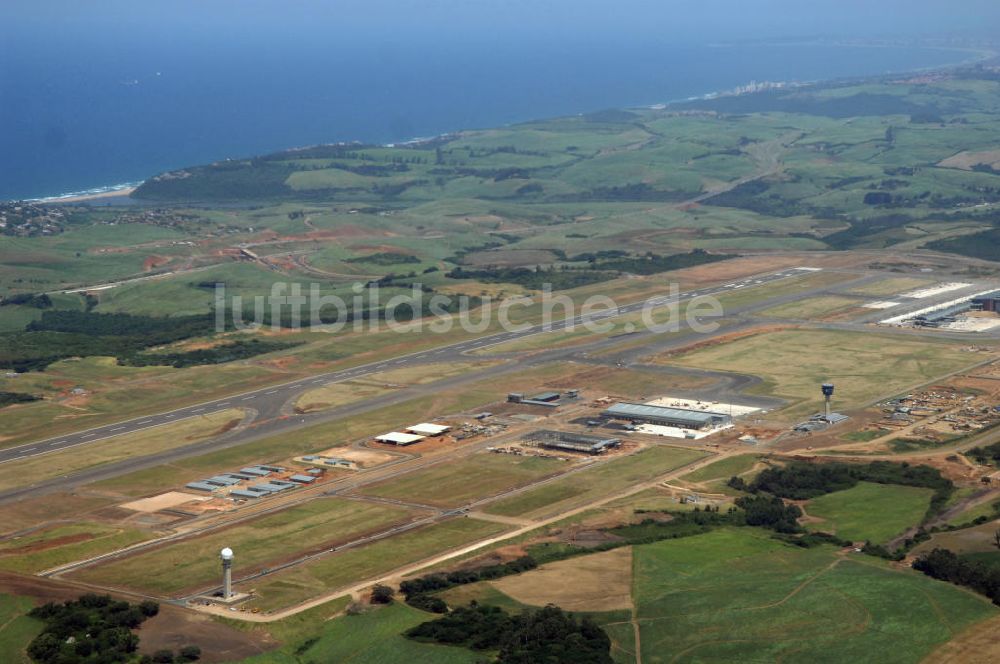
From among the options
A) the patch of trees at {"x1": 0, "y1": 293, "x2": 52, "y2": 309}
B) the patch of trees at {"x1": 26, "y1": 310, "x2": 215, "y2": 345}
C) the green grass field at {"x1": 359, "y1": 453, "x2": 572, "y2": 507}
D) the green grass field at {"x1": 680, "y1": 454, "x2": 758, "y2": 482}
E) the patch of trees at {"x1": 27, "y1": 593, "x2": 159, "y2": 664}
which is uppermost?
the patch of trees at {"x1": 27, "y1": 593, "x2": 159, "y2": 664}

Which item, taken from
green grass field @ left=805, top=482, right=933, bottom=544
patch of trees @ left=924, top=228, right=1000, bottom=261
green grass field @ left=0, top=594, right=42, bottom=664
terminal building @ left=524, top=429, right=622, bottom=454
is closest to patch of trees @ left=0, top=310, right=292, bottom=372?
terminal building @ left=524, top=429, right=622, bottom=454

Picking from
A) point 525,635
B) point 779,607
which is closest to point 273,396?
point 525,635

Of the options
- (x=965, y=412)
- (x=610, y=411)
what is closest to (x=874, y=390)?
(x=965, y=412)

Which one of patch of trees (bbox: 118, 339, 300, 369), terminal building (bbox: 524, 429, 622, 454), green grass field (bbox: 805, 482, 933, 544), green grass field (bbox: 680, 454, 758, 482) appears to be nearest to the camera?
green grass field (bbox: 805, 482, 933, 544)

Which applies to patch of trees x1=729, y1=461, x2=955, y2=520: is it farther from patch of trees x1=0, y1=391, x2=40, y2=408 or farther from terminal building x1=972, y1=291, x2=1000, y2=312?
patch of trees x1=0, y1=391, x2=40, y2=408

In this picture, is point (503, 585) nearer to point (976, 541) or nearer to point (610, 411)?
point (976, 541)

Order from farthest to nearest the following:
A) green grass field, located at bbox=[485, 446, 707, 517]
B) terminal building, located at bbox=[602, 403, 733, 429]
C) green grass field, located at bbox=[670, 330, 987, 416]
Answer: green grass field, located at bbox=[670, 330, 987, 416]
terminal building, located at bbox=[602, 403, 733, 429]
green grass field, located at bbox=[485, 446, 707, 517]
